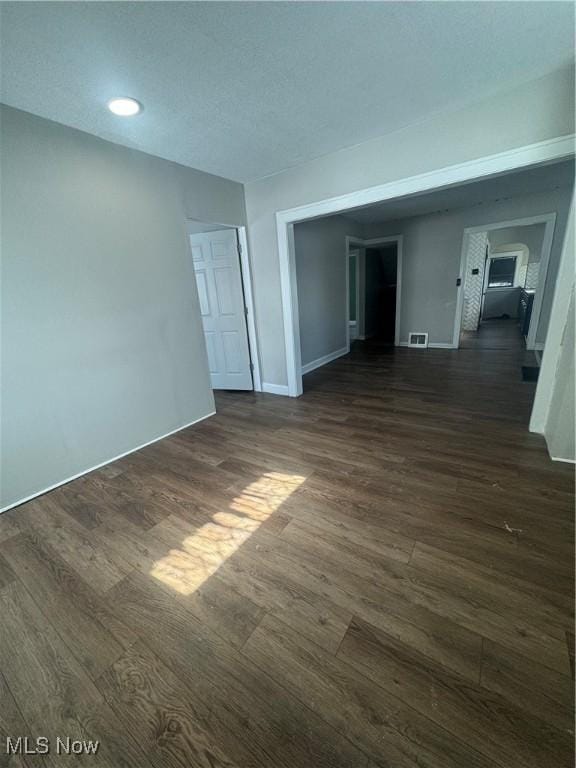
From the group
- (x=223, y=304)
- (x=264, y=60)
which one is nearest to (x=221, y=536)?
(x=264, y=60)

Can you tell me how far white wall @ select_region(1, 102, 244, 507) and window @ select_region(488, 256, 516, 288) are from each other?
407 inches

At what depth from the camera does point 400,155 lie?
8.36 ft

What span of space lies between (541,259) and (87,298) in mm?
6676

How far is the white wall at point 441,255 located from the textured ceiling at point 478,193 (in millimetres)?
197

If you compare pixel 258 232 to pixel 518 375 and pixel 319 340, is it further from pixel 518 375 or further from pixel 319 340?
pixel 518 375

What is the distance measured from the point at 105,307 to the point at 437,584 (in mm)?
2911

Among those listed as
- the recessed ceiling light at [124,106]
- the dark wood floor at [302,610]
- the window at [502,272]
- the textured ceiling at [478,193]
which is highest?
the textured ceiling at [478,193]

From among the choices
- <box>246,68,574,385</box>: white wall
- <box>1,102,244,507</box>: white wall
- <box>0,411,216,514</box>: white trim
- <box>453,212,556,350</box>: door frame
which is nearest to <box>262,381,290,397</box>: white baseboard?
<box>246,68,574,385</box>: white wall

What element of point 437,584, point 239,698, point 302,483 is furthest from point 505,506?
point 239,698

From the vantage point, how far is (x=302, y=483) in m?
2.20

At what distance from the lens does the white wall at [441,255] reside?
196 inches

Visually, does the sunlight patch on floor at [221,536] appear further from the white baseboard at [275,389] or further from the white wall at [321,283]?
the white wall at [321,283]

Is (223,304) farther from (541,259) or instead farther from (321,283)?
(541,259)

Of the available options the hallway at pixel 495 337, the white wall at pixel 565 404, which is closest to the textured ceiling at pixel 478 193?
the white wall at pixel 565 404
